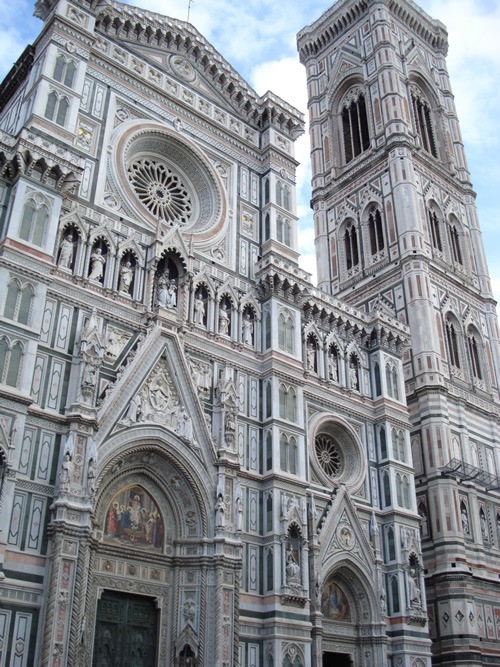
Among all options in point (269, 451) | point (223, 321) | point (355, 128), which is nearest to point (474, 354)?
point (355, 128)

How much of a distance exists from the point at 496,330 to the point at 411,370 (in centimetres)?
658

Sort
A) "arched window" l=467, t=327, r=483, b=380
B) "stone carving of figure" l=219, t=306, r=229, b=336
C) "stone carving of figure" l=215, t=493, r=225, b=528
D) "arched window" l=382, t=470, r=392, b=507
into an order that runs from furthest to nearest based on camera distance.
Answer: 1. "arched window" l=467, t=327, r=483, b=380
2. "arched window" l=382, t=470, r=392, b=507
3. "stone carving of figure" l=219, t=306, r=229, b=336
4. "stone carving of figure" l=215, t=493, r=225, b=528

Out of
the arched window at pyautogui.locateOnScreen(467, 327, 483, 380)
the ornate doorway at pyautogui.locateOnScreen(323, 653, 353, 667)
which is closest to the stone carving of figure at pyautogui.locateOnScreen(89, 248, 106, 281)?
the ornate doorway at pyautogui.locateOnScreen(323, 653, 353, 667)

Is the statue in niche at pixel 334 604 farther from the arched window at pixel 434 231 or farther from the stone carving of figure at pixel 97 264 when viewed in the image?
the arched window at pixel 434 231

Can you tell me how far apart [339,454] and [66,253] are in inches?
426

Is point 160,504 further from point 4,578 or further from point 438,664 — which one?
point 438,664

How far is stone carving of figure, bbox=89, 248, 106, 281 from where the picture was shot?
19922 millimetres

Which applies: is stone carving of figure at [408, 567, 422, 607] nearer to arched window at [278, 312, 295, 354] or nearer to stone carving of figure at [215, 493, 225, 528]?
stone carving of figure at [215, 493, 225, 528]

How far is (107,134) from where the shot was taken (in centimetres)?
2256

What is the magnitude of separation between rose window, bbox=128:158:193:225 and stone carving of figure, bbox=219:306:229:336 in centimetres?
325

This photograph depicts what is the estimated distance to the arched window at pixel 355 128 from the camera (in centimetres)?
3909

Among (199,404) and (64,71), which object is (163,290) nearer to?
(199,404)

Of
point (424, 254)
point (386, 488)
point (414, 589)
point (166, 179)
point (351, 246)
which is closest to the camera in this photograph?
point (414, 589)

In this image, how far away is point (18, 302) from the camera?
17703mm
